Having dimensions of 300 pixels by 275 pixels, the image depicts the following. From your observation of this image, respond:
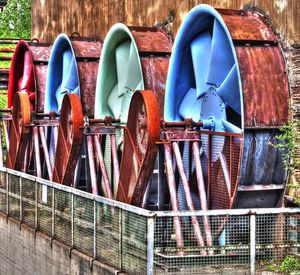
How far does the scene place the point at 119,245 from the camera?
480 inches

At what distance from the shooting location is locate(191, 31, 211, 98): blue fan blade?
51.8ft

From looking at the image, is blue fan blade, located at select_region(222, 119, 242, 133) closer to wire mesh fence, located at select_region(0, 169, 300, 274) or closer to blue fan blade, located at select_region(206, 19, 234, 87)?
blue fan blade, located at select_region(206, 19, 234, 87)

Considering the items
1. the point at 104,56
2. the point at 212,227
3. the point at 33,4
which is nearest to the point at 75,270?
the point at 212,227

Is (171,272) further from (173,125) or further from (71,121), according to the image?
(71,121)

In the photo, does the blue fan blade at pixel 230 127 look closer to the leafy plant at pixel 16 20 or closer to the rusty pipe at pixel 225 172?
the rusty pipe at pixel 225 172

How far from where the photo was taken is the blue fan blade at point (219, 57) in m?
14.8

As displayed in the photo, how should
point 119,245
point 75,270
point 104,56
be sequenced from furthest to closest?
point 104,56 → point 75,270 → point 119,245

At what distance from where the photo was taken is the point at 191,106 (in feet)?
54.1

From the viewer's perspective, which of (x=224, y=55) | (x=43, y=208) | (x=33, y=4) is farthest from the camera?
(x=33, y=4)

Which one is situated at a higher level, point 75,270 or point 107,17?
point 107,17

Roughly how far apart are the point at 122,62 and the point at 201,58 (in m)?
3.48

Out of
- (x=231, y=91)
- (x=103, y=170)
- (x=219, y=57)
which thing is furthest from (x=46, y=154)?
(x=231, y=91)

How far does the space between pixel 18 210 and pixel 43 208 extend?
6.39 feet

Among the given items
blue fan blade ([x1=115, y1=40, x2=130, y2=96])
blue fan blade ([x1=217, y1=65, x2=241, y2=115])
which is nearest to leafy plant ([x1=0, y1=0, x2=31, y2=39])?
blue fan blade ([x1=115, y1=40, x2=130, y2=96])
